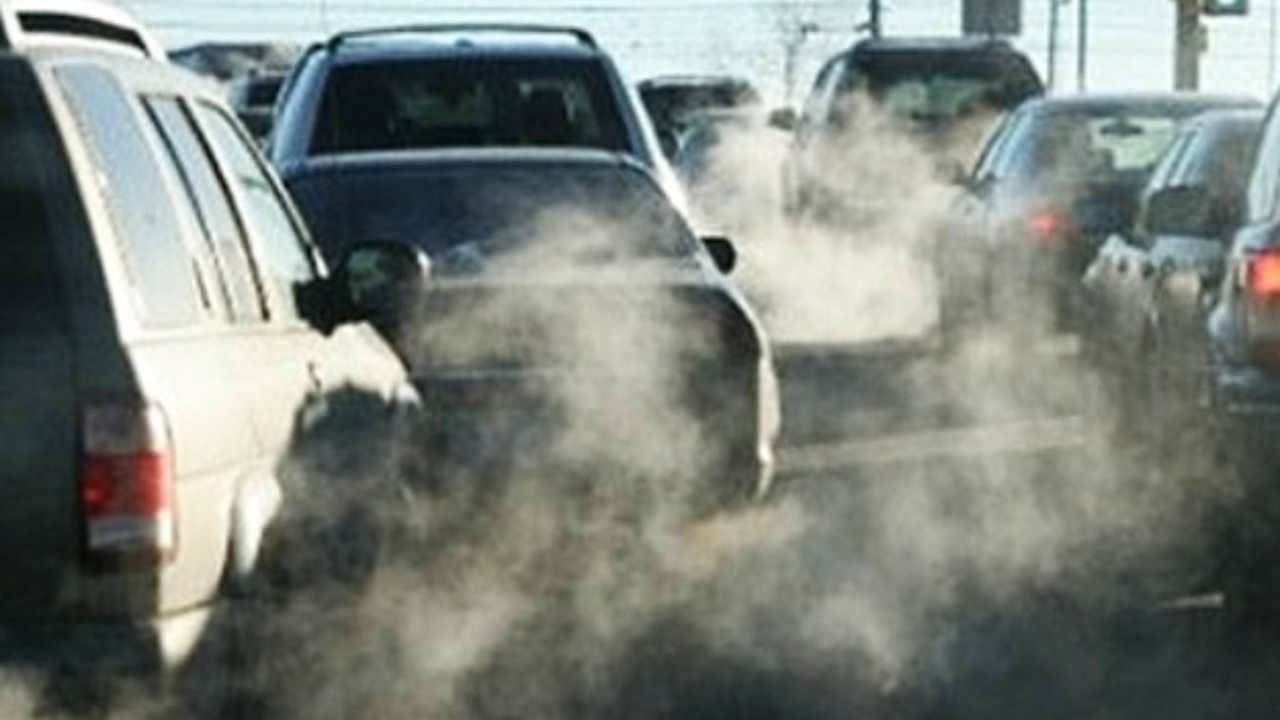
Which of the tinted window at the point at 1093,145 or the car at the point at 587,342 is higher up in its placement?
the car at the point at 587,342

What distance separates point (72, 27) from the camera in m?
7.95

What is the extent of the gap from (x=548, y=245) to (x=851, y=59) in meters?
18.4

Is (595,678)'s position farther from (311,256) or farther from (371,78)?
(371,78)

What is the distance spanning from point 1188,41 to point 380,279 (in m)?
31.4

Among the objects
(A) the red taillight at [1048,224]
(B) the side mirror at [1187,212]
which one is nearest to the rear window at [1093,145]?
(A) the red taillight at [1048,224]

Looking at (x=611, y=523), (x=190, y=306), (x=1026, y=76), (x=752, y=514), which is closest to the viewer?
(x=190, y=306)

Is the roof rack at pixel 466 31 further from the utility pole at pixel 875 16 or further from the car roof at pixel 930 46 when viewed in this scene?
the utility pole at pixel 875 16

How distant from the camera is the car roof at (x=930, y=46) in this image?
30266mm

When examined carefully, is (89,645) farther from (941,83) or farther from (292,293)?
(941,83)

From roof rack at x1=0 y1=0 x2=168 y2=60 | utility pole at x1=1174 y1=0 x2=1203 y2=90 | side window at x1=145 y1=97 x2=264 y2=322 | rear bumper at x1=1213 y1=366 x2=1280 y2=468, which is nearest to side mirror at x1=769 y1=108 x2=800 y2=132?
utility pole at x1=1174 y1=0 x2=1203 y2=90

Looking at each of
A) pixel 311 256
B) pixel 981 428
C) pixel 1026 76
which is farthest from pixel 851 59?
pixel 311 256

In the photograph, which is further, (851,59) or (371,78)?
(851,59)

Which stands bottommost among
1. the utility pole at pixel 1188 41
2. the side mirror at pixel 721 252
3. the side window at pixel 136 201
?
the utility pole at pixel 1188 41

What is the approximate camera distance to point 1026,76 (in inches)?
1186
